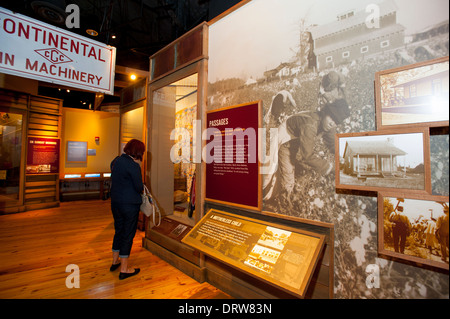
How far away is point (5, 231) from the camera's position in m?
4.42

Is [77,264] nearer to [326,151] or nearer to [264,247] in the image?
[264,247]

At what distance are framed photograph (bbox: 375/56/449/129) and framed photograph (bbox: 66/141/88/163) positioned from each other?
8796 millimetres

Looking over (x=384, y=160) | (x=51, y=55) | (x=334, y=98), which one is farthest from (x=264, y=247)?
(x=51, y=55)

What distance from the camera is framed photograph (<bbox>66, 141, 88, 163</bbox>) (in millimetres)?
7441

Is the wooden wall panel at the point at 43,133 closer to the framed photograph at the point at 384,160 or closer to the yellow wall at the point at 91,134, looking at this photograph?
the yellow wall at the point at 91,134

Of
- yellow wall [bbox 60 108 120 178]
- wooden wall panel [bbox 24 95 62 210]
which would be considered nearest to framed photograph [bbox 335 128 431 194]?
wooden wall panel [bbox 24 95 62 210]

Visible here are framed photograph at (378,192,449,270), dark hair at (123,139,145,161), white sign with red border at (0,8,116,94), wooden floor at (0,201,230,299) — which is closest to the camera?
framed photograph at (378,192,449,270)

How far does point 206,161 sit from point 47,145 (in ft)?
21.2

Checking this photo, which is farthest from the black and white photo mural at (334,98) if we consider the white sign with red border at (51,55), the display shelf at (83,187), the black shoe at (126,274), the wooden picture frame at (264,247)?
the display shelf at (83,187)

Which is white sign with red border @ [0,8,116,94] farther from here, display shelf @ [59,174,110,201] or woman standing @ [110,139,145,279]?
display shelf @ [59,174,110,201]

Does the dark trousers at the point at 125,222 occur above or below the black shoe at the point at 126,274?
above

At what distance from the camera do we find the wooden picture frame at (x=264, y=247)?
1477mm

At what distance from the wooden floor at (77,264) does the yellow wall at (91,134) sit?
2.79 metres
